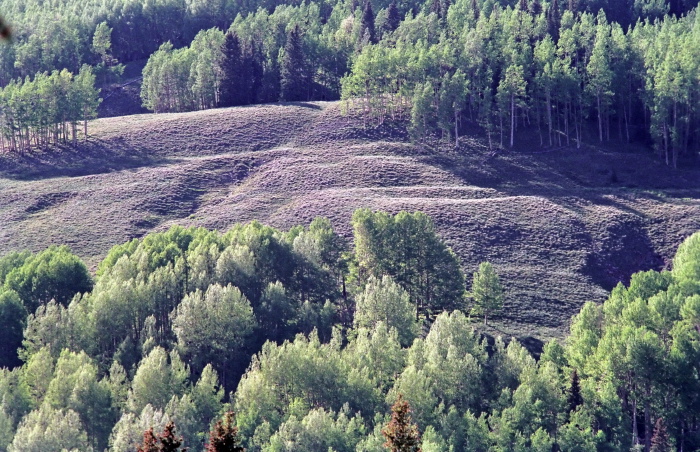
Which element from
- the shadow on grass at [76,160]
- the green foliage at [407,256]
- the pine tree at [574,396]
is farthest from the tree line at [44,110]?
the pine tree at [574,396]

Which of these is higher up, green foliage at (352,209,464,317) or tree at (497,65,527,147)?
tree at (497,65,527,147)

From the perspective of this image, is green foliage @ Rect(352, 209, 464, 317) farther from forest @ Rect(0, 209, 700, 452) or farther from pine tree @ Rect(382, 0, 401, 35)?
pine tree @ Rect(382, 0, 401, 35)

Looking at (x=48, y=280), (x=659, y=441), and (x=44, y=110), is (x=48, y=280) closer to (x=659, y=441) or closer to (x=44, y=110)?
(x=44, y=110)

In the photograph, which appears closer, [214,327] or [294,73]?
[214,327]

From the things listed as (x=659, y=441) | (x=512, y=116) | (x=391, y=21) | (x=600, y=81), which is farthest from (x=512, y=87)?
(x=659, y=441)

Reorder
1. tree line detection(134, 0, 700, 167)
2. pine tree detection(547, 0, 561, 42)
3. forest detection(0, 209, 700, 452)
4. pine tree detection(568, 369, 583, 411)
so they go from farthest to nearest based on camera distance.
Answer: pine tree detection(547, 0, 561, 42), tree line detection(134, 0, 700, 167), pine tree detection(568, 369, 583, 411), forest detection(0, 209, 700, 452)

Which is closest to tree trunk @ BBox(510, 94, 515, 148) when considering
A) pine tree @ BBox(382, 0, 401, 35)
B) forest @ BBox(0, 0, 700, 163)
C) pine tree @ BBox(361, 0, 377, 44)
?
forest @ BBox(0, 0, 700, 163)

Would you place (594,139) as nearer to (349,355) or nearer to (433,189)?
(433,189)
